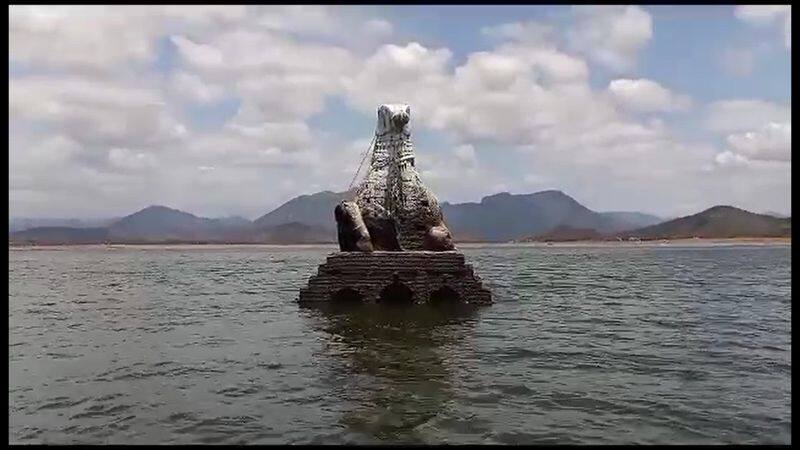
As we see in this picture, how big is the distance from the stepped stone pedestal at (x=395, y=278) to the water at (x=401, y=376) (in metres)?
0.98

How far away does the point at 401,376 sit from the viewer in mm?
12992

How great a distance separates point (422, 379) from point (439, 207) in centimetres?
1300

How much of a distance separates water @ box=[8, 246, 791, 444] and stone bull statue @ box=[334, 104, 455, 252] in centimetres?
281

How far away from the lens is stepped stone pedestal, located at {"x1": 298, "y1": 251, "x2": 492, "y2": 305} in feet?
76.3

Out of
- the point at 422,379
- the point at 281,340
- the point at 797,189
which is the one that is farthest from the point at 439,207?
the point at 797,189

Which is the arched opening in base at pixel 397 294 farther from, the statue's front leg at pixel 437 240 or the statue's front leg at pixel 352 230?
the statue's front leg at pixel 437 240

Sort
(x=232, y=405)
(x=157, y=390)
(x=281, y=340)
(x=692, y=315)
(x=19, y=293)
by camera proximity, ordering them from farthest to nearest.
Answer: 1. (x=19, y=293)
2. (x=692, y=315)
3. (x=281, y=340)
4. (x=157, y=390)
5. (x=232, y=405)

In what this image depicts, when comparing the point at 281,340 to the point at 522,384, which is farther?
the point at 281,340

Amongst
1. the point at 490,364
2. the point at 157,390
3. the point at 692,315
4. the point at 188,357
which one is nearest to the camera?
the point at 157,390

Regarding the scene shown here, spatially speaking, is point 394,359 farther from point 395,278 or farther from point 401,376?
point 395,278

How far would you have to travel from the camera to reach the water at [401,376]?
9.84 meters

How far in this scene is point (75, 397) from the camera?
1185 cm

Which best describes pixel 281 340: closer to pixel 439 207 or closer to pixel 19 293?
pixel 439 207

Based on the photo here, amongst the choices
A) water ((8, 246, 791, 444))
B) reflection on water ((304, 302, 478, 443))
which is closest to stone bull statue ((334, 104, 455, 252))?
reflection on water ((304, 302, 478, 443))
